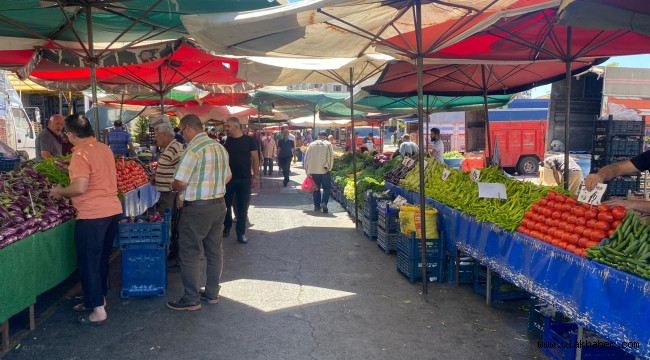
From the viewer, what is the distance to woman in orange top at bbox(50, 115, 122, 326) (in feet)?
14.3

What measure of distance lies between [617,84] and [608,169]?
1247cm

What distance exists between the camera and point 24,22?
6.37 m

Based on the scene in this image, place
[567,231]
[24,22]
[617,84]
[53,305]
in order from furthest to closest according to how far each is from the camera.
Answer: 1. [617,84]
2. [24,22]
3. [53,305]
4. [567,231]

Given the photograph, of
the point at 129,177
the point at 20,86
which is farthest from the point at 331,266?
the point at 20,86

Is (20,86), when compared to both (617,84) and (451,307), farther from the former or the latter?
(617,84)

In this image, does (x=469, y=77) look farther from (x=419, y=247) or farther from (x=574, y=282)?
(x=574, y=282)

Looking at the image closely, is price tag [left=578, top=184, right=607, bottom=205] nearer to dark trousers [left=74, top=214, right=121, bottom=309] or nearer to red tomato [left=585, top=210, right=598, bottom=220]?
red tomato [left=585, top=210, right=598, bottom=220]

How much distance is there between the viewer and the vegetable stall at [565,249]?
3.15 m

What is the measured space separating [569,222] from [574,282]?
62 centimetres

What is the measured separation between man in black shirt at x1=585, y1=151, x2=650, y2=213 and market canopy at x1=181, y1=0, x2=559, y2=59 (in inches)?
70.0

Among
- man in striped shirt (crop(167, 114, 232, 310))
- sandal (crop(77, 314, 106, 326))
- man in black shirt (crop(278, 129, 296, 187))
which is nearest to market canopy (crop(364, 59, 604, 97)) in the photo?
man in striped shirt (crop(167, 114, 232, 310))

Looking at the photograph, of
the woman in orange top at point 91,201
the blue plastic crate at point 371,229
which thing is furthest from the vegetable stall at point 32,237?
the blue plastic crate at point 371,229

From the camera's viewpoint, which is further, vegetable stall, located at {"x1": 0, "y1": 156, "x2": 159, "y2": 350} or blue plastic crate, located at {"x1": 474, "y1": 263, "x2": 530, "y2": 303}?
blue plastic crate, located at {"x1": 474, "y1": 263, "x2": 530, "y2": 303}

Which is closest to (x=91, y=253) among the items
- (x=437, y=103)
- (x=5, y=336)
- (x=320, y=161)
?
(x=5, y=336)
